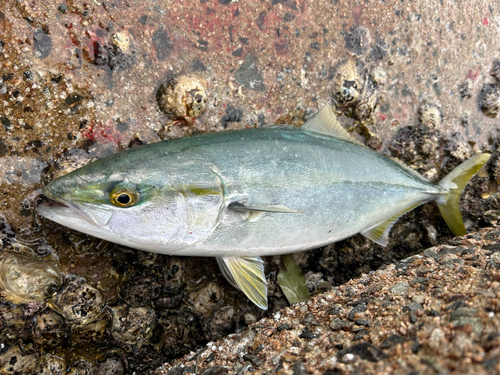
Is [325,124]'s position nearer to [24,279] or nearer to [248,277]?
[248,277]

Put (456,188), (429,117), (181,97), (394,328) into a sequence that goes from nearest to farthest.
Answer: (394,328) → (181,97) → (456,188) → (429,117)

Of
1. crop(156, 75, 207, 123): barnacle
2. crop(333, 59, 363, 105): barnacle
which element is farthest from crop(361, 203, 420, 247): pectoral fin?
crop(156, 75, 207, 123): barnacle

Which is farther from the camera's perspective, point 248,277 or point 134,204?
point 248,277

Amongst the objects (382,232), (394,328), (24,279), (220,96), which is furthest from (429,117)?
(24,279)

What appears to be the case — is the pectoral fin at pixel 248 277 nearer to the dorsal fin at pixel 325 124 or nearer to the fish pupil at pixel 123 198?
the fish pupil at pixel 123 198

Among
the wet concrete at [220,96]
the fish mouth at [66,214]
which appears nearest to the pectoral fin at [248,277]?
the wet concrete at [220,96]

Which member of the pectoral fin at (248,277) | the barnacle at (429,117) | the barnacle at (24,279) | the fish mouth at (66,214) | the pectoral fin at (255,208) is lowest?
the barnacle at (24,279)
